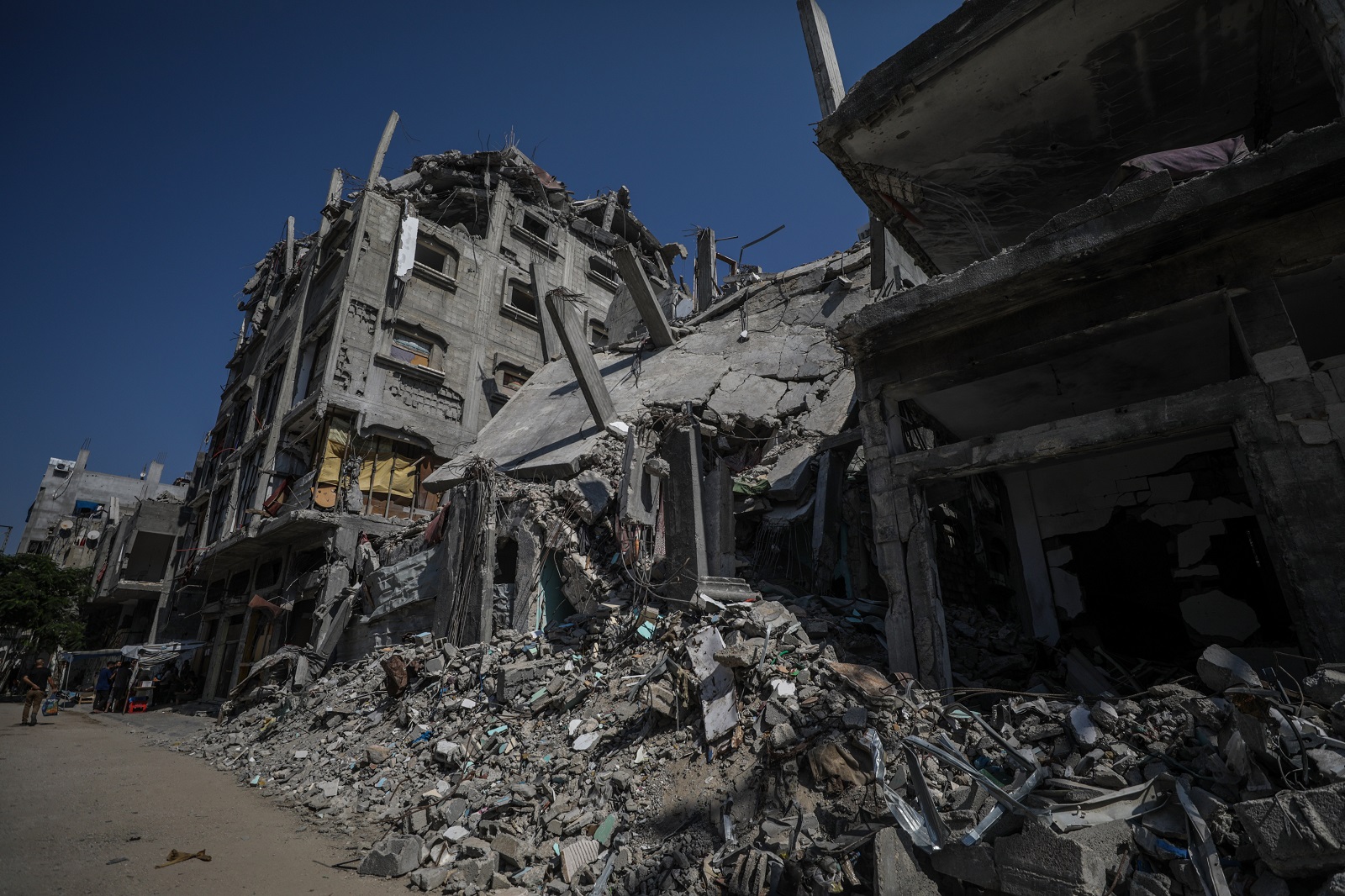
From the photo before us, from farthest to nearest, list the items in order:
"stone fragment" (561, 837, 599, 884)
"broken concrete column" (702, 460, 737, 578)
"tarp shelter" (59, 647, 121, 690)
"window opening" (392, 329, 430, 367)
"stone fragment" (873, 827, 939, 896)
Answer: "tarp shelter" (59, 647, 121, 690)
"window opening" (392, 329, 430, 367)
"broken concrete column" (702, 460, 737, 578)
"stone fragment" (561, 837, 599, 884)
"stone fragment" (873, 827, 939, 896)

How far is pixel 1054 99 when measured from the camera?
21.4ft

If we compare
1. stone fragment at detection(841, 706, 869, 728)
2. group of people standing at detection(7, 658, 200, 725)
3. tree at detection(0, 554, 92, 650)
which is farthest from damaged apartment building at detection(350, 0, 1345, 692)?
tree at detection(0, 554, 92, 650)

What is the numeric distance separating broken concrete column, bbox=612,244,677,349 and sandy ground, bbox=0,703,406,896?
11.0m

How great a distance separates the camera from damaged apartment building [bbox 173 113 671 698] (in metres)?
15.4

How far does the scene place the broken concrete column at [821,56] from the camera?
7.79 m

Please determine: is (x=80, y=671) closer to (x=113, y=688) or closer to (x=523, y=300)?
(x=113, y=688)

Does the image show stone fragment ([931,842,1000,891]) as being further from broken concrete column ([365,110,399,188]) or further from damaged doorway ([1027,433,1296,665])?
broken concrete column ([365,110,399,188])

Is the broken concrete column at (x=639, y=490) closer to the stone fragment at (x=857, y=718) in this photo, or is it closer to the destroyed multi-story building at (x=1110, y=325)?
the destroyed multi-story building at (x=1110, y=325)

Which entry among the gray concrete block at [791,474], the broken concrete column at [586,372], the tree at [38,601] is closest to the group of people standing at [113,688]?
the tree at [38,601]

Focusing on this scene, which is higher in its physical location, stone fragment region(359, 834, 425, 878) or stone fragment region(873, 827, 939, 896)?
stone fragment region(873, 827, 939, 896)

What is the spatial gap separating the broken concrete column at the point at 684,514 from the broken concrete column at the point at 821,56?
14.9 feet

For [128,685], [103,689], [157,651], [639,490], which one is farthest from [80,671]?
[639,490]

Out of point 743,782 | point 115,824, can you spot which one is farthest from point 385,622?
point 743,782

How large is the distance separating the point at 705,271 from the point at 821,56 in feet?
31.6
